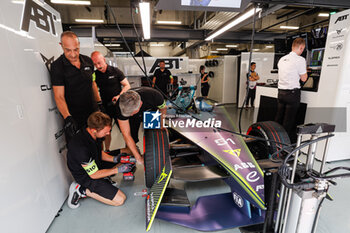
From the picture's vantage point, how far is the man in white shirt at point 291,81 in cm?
275

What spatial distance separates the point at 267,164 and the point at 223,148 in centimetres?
46

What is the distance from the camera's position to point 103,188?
196 cm

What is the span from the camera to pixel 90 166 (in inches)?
72.5

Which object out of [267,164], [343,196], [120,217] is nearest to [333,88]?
[343,196]

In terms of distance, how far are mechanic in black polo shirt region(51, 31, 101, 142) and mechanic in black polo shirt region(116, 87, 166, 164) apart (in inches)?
21.0

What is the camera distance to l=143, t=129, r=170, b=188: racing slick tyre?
5.88ft

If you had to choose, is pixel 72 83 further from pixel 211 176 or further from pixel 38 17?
pixel 211 176

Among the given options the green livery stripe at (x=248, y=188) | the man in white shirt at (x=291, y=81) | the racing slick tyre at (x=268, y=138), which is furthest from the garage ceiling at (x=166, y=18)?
the green livery stripe at (x=248, y=188)

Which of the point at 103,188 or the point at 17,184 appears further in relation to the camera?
the point at 103,188

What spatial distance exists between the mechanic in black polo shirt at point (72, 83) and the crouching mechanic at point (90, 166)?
233mm

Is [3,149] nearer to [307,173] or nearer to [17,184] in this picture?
[17,184]

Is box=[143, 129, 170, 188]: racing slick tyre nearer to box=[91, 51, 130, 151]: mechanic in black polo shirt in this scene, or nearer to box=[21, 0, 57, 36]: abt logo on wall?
box=[91, 51, 130, 151]: mechanic in black polo shirt

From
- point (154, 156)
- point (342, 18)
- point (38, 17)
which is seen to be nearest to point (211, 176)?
point (154, 156)

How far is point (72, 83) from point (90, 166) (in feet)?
3.09
